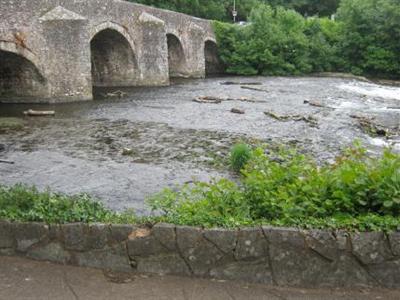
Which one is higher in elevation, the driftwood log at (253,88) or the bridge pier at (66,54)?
the bridge pier at (66,54)

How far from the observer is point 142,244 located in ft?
16.0

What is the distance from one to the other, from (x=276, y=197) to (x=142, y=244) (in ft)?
4.30

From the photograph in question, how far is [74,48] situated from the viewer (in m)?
20.5

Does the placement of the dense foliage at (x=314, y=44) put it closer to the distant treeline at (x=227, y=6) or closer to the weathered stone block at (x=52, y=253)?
the distant treeline at (x=227, y=6)

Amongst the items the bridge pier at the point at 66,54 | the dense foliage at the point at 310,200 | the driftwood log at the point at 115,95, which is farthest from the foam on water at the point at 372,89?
the dense foliage at the point at 310,200

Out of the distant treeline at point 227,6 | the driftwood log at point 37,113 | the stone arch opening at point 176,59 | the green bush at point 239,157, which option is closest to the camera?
the green bush at point 239,157

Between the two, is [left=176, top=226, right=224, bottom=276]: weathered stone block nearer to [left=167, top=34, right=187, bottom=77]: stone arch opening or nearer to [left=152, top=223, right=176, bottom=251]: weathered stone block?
[left=152, top=223, right=176, bottom=251]: weathered stone block

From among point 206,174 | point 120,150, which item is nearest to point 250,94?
point 120,150

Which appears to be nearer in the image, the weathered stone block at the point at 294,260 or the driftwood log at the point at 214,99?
the weathered stone block at the point at 294,260

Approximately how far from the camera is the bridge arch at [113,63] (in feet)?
86.8

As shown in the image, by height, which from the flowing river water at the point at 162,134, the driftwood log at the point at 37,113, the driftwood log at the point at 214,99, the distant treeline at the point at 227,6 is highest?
the distant treeline at the point at 227,6

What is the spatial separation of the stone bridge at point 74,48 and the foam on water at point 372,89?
9.97 metres

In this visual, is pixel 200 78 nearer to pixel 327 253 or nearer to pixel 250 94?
pixel 250 94

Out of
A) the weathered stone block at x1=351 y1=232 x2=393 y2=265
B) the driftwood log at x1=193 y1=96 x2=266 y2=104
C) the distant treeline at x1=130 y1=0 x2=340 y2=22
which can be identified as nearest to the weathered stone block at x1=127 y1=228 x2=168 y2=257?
the weathered stone block at x1=351 y1=232 x2=393 y2=265
